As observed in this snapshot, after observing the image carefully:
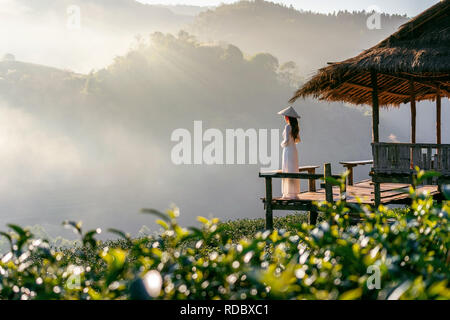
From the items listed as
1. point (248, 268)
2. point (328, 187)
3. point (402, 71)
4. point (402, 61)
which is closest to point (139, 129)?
point (402, 71)

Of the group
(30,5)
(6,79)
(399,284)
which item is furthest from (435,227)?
(30,5)

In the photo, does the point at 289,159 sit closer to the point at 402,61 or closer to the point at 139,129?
the point at 402,61

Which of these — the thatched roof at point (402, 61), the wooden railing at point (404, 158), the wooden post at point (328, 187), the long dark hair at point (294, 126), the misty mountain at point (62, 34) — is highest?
the misty mountain at point (62, 34)

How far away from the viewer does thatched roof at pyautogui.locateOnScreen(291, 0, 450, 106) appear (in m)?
9.56

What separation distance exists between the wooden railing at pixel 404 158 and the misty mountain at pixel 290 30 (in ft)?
395

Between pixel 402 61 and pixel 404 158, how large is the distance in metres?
2.19

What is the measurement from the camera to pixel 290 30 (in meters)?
136

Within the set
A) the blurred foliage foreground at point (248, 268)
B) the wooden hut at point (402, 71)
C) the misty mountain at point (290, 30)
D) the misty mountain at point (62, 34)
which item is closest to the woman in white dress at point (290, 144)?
the wooden hut at point (402, 71)

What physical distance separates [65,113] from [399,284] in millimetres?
70796

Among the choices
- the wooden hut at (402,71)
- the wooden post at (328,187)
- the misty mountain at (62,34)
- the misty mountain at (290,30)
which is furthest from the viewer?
the misty mountain at (290,30)

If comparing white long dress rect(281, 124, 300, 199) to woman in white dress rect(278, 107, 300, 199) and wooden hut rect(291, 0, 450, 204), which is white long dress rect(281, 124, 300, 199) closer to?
woman in white dress rect(278, 107, 300, 199)

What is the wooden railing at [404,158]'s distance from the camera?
31.2 feet

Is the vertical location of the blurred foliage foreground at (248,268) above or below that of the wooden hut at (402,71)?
below

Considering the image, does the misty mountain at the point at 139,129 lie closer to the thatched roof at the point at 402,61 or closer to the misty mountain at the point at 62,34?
the misty mountain at the point at 62,34
